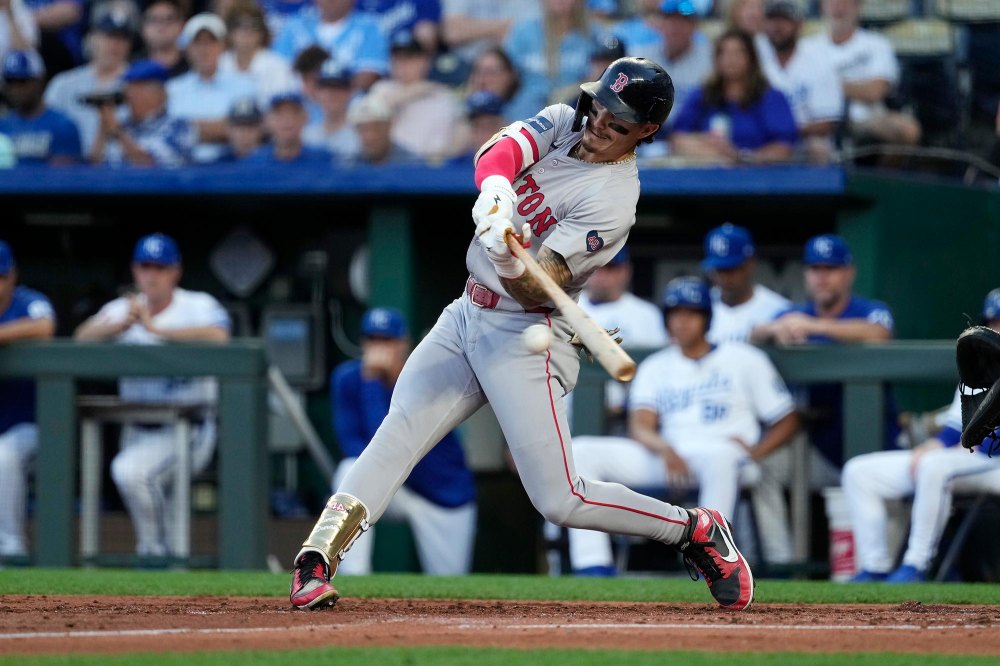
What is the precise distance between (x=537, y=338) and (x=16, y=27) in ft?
20.7

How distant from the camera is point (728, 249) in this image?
7.34m

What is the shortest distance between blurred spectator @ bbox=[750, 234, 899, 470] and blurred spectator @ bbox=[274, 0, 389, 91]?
2806 mm

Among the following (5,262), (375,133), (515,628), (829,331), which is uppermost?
(375,133)

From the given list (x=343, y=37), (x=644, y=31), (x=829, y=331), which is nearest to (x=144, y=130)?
(x=343, y=37)

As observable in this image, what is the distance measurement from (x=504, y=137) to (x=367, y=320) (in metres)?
3.46

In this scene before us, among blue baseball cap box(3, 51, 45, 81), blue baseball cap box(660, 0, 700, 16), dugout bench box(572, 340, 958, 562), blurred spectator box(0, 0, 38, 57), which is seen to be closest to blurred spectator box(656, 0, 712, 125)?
blue baseball cap box(660, 0, 700, 16)

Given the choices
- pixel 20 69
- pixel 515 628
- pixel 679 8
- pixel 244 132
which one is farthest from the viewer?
pixel 20 69

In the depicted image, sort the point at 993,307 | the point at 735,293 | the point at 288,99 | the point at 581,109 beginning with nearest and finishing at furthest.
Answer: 1. the point at 581,109
2. the point at 993,307
3. the point at 735,293
4. the point at 288,99

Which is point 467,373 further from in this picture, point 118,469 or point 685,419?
point 118,469

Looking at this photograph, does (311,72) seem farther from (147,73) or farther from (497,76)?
(497,76)

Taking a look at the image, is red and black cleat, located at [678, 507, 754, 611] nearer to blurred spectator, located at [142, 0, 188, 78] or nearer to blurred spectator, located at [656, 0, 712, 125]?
blurred spectator, located at [656, 0, 712, 125]

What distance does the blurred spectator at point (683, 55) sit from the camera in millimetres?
8070

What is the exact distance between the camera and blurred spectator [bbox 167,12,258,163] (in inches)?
342

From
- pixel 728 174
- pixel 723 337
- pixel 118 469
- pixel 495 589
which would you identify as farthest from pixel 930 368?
pixel 118 469
